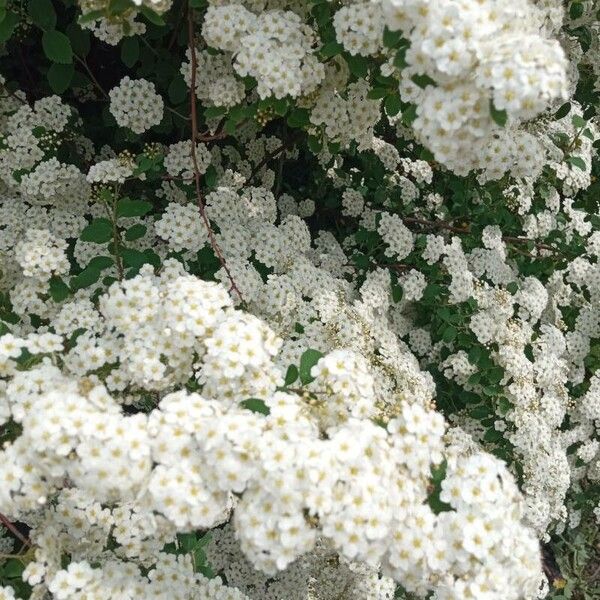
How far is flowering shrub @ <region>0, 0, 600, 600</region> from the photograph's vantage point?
1.87 metres

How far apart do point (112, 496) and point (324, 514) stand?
560 mm

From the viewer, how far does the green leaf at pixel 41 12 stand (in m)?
2.77

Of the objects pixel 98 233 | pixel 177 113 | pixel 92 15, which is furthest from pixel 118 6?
pixel 177 113

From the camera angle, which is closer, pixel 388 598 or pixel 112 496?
pixel 112 496

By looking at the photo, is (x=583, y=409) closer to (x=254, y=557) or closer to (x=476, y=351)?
(x=476, y=351)

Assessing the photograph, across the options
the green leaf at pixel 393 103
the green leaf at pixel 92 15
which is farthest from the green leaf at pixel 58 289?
the green leaf at pixel 393 103

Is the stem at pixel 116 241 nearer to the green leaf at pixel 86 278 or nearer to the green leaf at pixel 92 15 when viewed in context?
the green leaf at pixel 86 278

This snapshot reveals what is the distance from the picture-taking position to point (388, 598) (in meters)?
3.43

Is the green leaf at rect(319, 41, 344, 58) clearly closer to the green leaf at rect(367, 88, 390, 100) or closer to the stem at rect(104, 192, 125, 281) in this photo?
the green leaf at rect(367, 88, 390, 100)

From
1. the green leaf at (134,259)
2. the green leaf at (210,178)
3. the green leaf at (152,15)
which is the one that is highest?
the green leaf at (152,15)

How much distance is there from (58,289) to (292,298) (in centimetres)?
101

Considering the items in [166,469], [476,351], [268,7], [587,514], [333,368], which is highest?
[268,7]

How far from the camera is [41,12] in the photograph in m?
2.78

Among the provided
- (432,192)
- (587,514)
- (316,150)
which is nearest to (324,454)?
(316,150)
